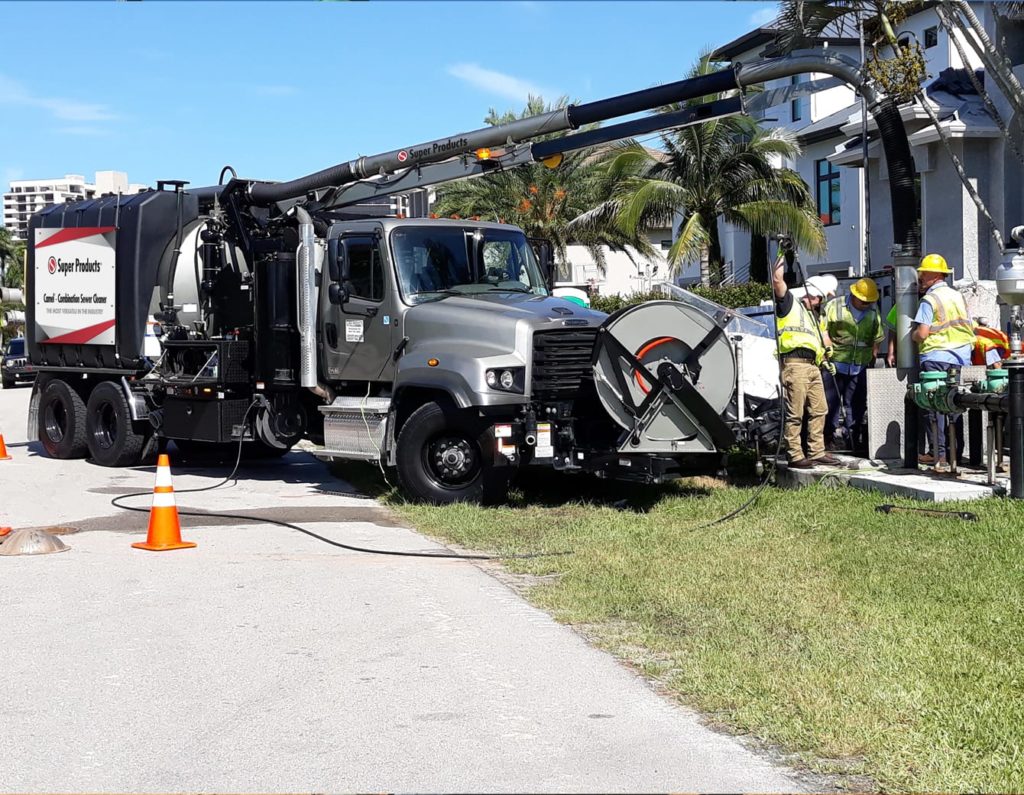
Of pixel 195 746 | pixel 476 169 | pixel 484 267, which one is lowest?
pixel 195 746

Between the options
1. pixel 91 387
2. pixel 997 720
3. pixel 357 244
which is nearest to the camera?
pixel 997 720

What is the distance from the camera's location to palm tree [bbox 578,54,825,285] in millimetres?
32906

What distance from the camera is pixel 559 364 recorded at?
1145cm

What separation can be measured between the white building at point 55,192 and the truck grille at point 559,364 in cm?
751

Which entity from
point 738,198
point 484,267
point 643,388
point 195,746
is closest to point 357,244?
point 484,267

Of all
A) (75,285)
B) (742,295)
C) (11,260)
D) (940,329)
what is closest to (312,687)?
(940,329)

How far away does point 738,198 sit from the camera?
3406 cm

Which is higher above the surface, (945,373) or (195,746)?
(945,373)

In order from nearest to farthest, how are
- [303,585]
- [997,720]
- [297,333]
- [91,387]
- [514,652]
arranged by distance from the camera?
[997,720] < [514,652] < [303,585] < [297,333] < [91,387]

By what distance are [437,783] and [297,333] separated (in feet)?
31.9

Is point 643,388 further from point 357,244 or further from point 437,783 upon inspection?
point 437,783

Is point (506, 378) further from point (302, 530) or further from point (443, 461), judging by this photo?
point (302, 530)

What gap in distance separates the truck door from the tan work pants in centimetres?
384

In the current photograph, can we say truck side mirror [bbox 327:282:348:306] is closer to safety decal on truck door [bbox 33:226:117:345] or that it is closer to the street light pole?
safety decal on truck door [bbox 33:226:117:345]
